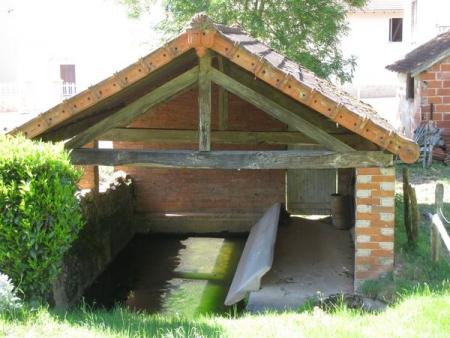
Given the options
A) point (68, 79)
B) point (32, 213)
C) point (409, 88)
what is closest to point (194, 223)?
point (32, 213)

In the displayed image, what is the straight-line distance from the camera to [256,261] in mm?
8703

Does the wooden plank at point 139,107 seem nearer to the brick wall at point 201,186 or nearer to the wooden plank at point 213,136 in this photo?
the wooden plank at point 213,136

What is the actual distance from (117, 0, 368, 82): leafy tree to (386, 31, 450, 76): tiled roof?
11.8 feet

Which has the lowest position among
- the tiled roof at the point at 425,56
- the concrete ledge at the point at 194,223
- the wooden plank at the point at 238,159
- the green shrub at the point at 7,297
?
the concrete ledge at the point at 194,223

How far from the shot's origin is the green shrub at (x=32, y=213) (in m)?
6.21

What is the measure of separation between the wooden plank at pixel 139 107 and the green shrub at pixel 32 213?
1.47 meters

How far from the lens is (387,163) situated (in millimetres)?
7598

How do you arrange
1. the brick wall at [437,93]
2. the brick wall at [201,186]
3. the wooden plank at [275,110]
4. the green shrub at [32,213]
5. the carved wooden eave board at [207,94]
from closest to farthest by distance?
the green shrub at [32,213] < the carved wooden eave board at [207,94] < the wooden plank at [275,110] < the brick wall at [201,186] < the brick wall at [437,93]

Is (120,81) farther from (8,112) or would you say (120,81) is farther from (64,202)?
(8,112)

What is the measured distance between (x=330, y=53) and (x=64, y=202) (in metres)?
11.3

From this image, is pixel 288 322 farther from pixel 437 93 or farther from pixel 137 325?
pixel 437 93

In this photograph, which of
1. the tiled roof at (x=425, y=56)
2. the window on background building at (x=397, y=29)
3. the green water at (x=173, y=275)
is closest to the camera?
the green water at (x=173, y=275)

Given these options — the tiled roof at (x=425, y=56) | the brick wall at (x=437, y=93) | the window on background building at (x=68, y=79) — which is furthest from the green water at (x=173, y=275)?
the window on background building at (x=68, y=79)

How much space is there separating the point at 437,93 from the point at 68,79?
2059 cm
